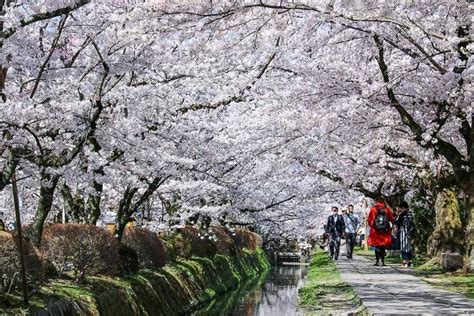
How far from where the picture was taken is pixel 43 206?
12180mm

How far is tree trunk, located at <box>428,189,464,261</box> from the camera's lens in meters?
20.5

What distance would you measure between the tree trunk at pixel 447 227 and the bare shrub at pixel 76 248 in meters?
10.5

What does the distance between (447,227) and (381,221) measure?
4.20 metres

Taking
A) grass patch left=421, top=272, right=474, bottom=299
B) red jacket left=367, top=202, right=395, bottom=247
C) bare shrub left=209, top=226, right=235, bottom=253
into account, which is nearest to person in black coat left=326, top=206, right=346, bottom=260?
red jacket left=367, top=202, right=395, bottom=247

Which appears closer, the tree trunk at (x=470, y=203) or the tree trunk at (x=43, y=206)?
the tree trunk at (x=43, y=206)

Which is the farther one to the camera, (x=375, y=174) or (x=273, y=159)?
(x=375, y=174)

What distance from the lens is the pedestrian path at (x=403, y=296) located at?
954 centimetres

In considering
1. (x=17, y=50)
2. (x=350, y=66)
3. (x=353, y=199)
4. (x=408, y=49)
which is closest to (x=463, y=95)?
(x=408, y=49)

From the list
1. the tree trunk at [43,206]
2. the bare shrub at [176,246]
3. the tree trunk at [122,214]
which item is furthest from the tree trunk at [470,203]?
the bare shrub at [176,246]

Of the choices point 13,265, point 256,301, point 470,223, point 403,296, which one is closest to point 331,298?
point 403,296

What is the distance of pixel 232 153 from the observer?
19.9 meters

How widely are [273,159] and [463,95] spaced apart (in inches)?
339

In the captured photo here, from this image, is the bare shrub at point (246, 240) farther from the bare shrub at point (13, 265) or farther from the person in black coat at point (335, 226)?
the bare shrub at point (13, 265)

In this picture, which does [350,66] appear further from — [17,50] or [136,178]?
[17,50]
